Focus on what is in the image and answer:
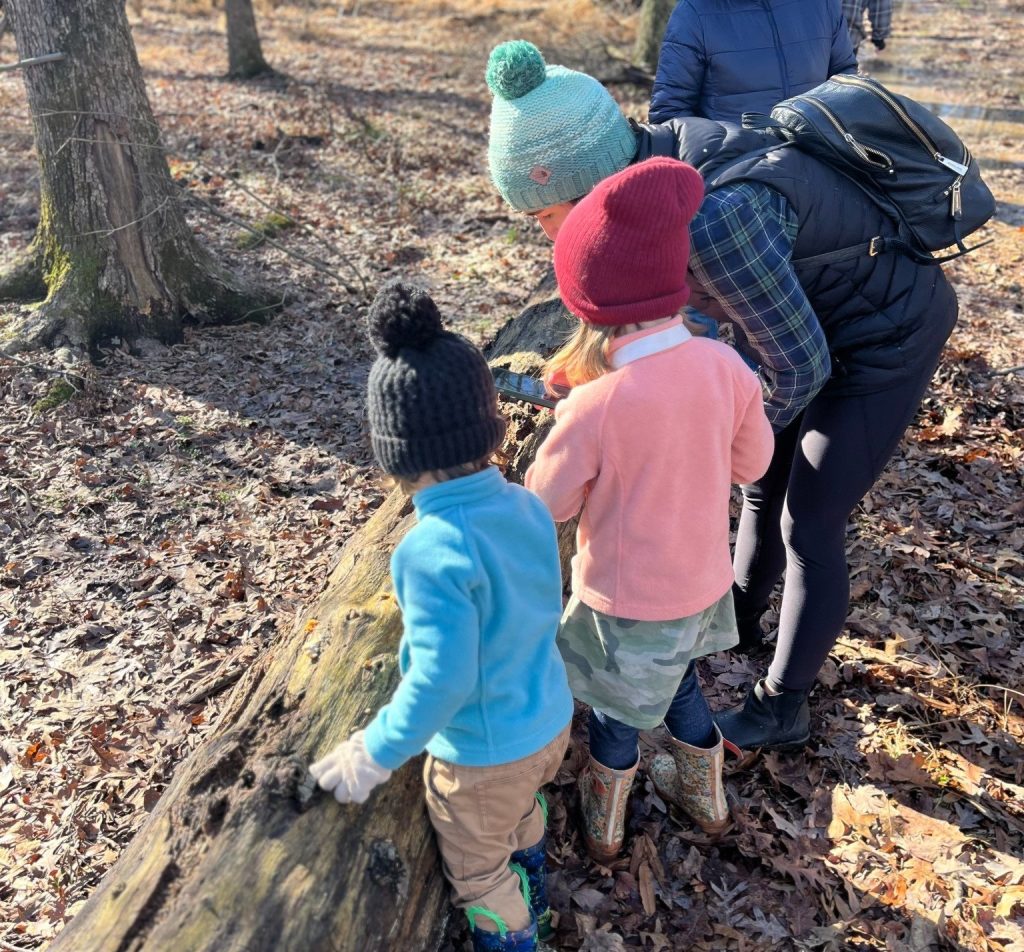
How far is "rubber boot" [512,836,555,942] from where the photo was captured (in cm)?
286

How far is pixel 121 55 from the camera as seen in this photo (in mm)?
6066

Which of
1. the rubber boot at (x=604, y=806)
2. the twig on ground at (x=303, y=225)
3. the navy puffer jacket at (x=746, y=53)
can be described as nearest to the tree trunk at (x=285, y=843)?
the rubber boot at (x=604, y=806)

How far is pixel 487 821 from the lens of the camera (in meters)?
2.46

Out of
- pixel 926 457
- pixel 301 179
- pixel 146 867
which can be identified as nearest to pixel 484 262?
pixel 301 179

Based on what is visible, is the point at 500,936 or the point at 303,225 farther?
the point at 303,225

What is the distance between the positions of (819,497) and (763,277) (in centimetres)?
96

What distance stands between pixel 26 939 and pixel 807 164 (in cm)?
380

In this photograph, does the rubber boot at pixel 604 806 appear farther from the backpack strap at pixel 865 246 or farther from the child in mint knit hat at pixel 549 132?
the child in mint knit hat at pixel 549 132

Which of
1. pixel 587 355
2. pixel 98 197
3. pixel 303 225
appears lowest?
pixel 303 225

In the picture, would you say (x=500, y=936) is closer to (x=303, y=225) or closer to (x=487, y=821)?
(x=487, y=821)

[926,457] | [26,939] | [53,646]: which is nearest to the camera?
[26,939]

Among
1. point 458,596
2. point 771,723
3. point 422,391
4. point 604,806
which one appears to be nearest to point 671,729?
point 604,806

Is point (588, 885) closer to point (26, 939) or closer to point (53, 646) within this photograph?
point (26, 939)

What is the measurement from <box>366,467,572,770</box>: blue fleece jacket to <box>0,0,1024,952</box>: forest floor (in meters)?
1.21
